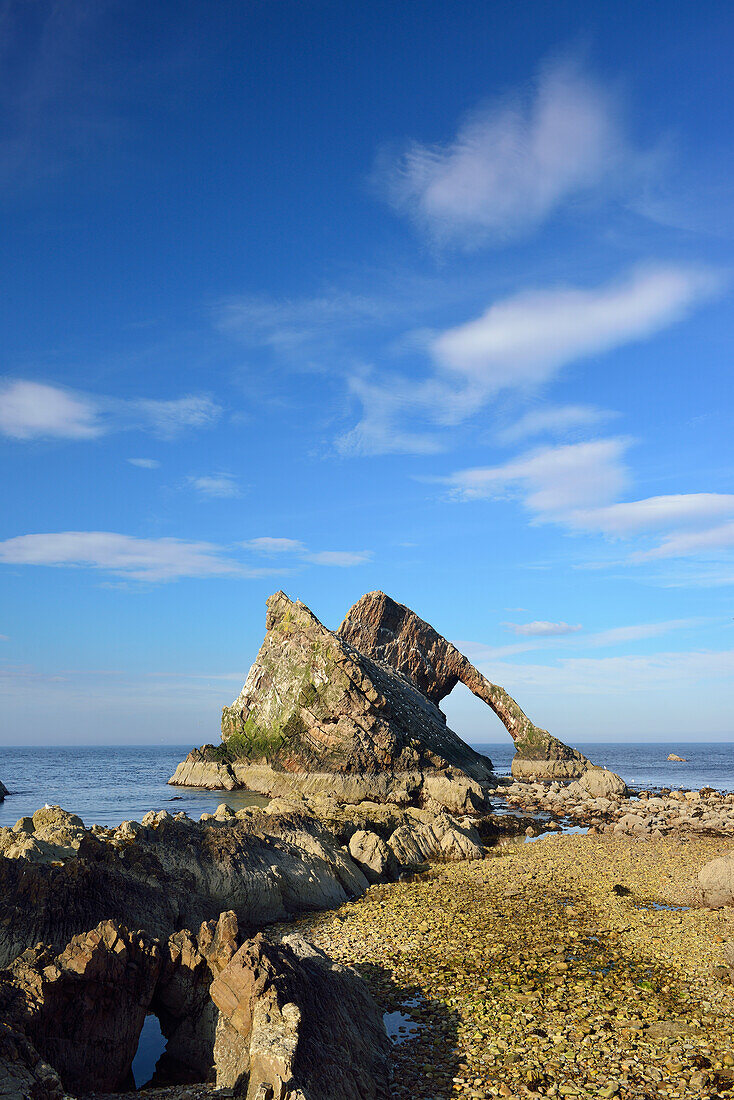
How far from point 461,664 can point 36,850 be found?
67.3 meters

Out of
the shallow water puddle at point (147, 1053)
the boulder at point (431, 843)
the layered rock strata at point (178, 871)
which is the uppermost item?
the layered rock strata at point (178, 871)

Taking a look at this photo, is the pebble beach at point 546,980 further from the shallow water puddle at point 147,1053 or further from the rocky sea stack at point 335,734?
the rocky sea stack at point 335,734

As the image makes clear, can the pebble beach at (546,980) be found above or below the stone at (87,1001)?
below

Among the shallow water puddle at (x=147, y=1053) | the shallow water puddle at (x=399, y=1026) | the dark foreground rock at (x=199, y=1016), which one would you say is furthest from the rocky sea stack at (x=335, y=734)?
the dark foreground rock at (x=199, y=1016)

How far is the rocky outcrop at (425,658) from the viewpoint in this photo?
2840 inches

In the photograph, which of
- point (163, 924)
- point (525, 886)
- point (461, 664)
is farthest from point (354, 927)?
point (461, 664)

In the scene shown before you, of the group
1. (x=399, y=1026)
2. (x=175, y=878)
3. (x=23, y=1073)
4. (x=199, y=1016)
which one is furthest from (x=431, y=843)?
(x=23, y=1073)

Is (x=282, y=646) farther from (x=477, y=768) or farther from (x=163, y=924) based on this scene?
(x=163, y=924)

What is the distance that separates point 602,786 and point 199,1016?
136 ft

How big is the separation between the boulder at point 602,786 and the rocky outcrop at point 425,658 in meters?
24.9

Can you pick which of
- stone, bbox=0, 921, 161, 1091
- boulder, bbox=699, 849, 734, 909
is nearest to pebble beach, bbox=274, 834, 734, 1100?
boulder, bbox=699, 849, 734, 909

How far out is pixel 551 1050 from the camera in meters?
8.92

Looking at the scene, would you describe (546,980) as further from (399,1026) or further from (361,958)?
(361,958)

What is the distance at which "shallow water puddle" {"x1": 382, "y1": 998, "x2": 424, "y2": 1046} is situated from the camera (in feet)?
30.6
